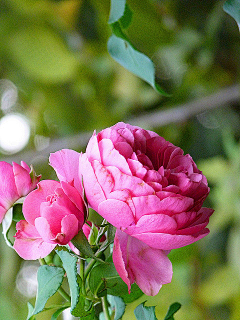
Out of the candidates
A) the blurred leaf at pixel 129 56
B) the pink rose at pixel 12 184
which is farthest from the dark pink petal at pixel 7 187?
the blurred leaf at pixel 129 56

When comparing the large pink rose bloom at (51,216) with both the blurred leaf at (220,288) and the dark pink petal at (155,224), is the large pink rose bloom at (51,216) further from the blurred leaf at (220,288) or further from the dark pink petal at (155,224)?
the blurred leaf at (220,288)

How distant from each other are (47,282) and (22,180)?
0.05 metres

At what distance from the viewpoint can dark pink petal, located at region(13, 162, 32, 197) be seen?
6.7 inches

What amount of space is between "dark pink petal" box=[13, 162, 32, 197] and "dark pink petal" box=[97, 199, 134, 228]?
0.05 m

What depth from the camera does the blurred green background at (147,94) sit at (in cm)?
63

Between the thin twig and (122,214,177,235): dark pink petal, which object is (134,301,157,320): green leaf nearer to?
(122,214,177,235): dark pink petal

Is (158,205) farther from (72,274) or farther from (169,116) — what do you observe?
(169,116)

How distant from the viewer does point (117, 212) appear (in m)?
0.15

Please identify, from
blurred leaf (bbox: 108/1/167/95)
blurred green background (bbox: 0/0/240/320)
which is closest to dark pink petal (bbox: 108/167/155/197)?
blurred leaf (bbox: 108/1/167/95)

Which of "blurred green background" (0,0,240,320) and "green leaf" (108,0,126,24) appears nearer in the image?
"green leaf" (108,0,126,24)

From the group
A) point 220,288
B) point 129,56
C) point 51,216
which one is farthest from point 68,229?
point 220,288

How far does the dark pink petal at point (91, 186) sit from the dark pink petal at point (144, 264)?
0.02 m

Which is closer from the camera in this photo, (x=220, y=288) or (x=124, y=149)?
(x=124, y=149)

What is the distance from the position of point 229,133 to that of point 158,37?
0.75 ft
